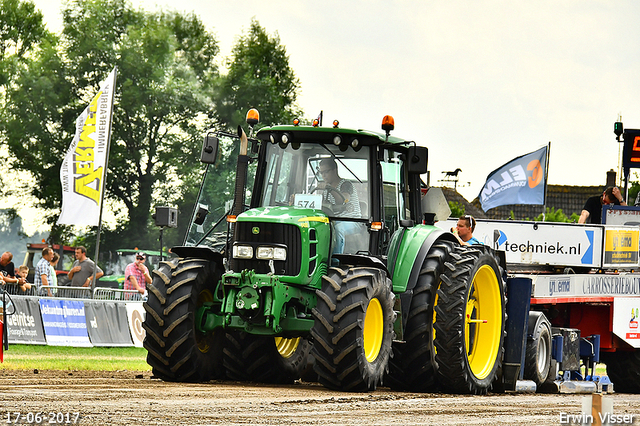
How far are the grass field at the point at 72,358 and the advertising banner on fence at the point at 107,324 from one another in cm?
19

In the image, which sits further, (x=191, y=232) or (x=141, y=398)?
(x=191, y=232)

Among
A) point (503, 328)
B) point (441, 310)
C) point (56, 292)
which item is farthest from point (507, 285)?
point (56, 292)

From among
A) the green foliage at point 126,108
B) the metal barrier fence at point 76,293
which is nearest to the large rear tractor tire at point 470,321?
the metal barrier fence at point 76,293

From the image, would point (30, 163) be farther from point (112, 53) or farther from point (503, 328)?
point (503, 328)

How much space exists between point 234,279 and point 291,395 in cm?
127

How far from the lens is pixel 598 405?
15.5 feet

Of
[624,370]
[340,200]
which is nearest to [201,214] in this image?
[340,200]

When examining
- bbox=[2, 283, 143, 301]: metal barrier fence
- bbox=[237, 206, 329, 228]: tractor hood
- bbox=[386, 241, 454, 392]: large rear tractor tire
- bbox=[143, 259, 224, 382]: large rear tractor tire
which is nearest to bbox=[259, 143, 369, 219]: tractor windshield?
bbox=[237, 206, 329, 228]: tractor hood

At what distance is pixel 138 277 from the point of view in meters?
20.5

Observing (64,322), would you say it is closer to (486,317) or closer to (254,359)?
(254,359)

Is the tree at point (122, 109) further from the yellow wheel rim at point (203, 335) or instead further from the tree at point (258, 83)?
the yellow wheel rim at point (203, 335)

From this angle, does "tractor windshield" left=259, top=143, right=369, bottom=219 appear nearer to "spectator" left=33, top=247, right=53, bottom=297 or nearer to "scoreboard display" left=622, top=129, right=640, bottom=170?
"scoreboard display" left=622, top=129, right=640, bottom=170

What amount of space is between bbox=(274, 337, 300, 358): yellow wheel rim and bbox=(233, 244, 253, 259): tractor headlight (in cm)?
188

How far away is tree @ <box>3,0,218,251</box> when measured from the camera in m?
42.4
